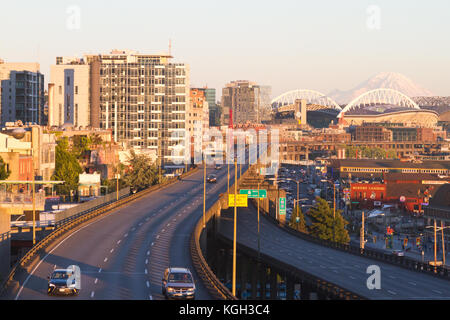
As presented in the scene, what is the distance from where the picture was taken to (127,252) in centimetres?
5700

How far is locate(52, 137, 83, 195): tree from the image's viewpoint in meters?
104

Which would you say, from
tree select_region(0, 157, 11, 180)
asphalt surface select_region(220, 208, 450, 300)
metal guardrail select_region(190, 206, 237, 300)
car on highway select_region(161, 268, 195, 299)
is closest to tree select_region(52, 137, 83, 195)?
tree select_region(0, 157, 11, 180)

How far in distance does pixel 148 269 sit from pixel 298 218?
70540 millimetres

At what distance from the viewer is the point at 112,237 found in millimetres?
64750

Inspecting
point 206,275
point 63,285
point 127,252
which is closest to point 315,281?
point 206,275

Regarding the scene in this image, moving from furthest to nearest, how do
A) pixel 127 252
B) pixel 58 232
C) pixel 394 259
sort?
1. pixel 394 259
2. pixel 58 232
3. pixel 127 252

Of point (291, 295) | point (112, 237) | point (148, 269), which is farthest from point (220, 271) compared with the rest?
point (148, 269)

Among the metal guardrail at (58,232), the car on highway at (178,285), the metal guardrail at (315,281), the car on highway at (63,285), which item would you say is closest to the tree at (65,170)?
the metal guardrail at (58,232)

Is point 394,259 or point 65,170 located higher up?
point 65,170

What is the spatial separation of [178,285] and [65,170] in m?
68.3

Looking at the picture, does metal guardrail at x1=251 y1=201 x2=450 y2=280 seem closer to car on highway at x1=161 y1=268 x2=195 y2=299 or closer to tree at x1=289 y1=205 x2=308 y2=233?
tree at x1=289 y1=205 x2=308 y2=233

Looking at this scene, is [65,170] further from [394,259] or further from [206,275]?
[206,275]

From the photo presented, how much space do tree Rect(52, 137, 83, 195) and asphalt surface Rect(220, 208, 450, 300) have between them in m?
20.3

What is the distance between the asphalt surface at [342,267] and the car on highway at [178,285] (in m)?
16.5
